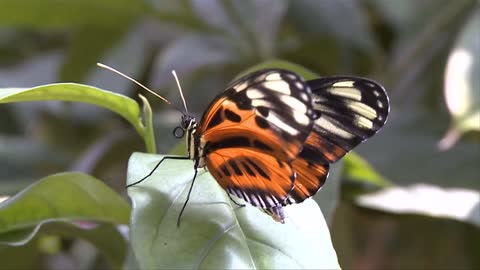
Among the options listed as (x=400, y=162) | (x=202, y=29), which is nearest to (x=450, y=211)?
(x=400, y=162)

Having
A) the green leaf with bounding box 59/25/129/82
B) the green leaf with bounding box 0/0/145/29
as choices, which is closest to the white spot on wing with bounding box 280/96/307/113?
the green leaf with bounding box 0/0/145/29

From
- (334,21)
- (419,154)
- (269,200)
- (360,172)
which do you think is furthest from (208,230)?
(334,21)

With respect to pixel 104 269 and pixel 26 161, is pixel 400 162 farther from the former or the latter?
pixel 26 161

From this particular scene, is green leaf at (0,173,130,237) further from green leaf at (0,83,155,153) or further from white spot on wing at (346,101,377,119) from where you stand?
white spot on wing at (346,101,377,119)

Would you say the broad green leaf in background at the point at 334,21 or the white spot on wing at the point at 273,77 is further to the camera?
the broad green leaf in background at the point at 334,21

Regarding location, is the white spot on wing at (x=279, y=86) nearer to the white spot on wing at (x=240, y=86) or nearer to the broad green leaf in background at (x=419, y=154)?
the white spot on wing at (x=240, y=86)

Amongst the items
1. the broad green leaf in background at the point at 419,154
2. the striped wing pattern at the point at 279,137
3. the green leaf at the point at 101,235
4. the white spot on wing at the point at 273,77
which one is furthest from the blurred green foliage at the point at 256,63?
the white spot on wing at the point at 273,77
